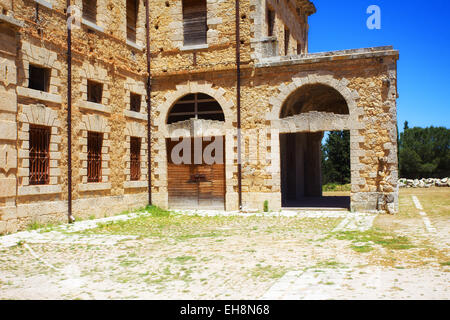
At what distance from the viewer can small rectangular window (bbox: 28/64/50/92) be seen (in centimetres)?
1009

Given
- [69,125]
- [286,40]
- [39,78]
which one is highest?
[286,40]

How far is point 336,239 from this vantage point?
25.9 ft

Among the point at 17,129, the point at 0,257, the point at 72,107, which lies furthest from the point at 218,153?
the point at 0,257

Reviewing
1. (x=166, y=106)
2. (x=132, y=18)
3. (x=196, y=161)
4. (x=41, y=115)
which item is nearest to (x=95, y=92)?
(x=41, y=115)

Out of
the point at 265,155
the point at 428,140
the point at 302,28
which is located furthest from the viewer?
the point at 428,140

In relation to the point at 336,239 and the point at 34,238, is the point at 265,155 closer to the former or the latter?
the point at 336,239

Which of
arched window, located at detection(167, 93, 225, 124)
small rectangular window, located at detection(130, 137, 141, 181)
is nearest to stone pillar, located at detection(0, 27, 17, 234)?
small rectangular window, located at detection(130, 137, 141, 181)

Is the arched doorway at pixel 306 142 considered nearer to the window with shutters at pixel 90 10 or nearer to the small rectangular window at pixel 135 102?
the small rectangular window at pixel 135 102

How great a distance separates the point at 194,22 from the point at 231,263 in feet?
33.0

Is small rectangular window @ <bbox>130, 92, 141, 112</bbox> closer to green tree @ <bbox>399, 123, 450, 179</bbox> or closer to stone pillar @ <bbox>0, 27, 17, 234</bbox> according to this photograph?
stone pillar @ <bbox>0, 27, 17, 234</bbox>

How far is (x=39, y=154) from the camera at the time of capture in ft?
32.4

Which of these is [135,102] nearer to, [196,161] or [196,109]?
[196,109]

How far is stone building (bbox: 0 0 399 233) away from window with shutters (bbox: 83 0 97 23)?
0.03 m
